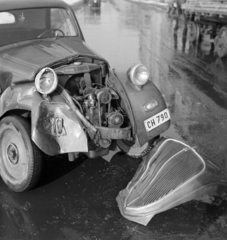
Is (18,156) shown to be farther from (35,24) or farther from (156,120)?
(35,24)

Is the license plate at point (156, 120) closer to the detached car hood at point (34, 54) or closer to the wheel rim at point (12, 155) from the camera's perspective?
the detached car hood at point (34, 54)

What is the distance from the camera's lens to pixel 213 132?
5258 millimetres

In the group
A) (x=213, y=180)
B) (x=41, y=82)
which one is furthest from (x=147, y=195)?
(x=41, y=82)

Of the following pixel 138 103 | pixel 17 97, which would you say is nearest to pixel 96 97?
pixel 138 103

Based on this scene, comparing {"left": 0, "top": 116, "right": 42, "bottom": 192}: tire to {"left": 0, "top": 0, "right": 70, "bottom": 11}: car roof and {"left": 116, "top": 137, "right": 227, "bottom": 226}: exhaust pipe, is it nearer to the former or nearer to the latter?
{"left": 116, "top": 137, "right": 227, "bottom": 226}: exhaust pipe

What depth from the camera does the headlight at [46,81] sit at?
11.3 feet

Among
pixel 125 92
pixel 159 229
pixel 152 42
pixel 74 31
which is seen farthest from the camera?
pixel 152 42

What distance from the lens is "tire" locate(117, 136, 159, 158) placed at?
432cm

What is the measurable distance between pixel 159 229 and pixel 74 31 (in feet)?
10.3

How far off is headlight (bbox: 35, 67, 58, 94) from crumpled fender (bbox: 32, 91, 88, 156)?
4.3 inches

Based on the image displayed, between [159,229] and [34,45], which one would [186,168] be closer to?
[159,229]

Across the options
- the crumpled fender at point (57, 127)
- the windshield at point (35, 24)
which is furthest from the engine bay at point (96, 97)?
the windshield at point (35, 24)

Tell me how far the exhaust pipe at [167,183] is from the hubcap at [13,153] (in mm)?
1156

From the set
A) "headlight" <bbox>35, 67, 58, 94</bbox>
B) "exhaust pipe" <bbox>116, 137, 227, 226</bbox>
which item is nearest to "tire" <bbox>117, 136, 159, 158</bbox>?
"exhaust pipe" <bbox>116, 137, 227, 226</bbox>
